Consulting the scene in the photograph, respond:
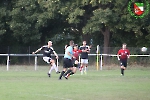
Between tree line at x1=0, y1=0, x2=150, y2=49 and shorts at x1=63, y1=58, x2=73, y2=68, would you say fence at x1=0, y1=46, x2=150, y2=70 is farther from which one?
shorts at x1=63, y1=58, x2=73, y2=68

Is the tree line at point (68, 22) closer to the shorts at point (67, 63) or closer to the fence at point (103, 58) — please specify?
the fence at point (103, 58)

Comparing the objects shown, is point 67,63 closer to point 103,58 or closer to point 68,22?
point 103,58

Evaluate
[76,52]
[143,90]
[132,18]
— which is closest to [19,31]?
[132,18]

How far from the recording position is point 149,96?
1656 cm

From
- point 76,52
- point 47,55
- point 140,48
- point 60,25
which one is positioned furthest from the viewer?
point 60,25

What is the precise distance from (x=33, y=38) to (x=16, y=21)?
2403mm

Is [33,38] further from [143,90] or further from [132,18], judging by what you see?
[143,90]

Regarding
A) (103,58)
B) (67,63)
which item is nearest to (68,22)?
(103,58)

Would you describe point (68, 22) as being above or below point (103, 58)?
above

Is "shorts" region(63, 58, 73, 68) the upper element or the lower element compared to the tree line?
lower

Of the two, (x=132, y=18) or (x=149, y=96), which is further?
(x=132, y=18)

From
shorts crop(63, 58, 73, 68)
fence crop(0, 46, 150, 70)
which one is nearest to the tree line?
fence crop(0, 46, 150, 70)

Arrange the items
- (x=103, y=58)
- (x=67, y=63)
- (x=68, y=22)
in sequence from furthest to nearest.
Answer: (x=68, y=22) → (x=103, y=58) → (x=67, y=63)

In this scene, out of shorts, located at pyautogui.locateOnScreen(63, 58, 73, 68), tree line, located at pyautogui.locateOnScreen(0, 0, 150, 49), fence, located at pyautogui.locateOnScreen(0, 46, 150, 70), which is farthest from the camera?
tree line, located at pyautogui.locateOnScreen(0, 0, 150, 49)
